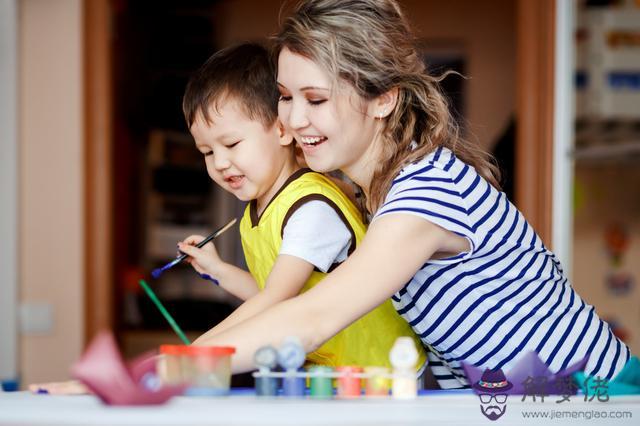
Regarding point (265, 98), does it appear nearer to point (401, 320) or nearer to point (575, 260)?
point (401, 320)

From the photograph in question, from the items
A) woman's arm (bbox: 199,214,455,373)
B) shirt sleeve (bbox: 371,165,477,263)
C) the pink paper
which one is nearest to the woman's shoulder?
shirt sleeve (bbox: 371,165,477,263)

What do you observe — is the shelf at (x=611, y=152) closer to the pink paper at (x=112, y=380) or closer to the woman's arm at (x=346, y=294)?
the woman's arm at (x=346, y=294)

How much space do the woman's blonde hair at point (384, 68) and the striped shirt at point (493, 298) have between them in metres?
0.08

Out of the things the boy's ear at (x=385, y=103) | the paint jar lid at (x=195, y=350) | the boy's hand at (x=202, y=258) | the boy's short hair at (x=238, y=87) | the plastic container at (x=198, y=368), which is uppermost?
the boy's short hair at (x=238, y=87)

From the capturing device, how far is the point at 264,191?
1639 mm

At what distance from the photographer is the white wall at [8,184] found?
294 cm

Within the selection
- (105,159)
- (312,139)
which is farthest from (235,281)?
(105,159)

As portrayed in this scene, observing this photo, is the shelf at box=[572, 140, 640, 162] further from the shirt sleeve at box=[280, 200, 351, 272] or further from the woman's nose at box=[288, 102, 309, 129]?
the woman's nose at box=[288, 102, 309, 129]

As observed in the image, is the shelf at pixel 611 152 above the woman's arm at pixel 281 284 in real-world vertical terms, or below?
above

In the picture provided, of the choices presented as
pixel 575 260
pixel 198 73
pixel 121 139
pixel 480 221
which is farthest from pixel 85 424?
pixel 121 139

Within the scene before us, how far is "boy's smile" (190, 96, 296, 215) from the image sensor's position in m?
1.58

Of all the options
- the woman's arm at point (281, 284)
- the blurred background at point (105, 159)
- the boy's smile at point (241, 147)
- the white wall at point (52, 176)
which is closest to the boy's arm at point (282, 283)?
the woman's arm at point (281, 284)

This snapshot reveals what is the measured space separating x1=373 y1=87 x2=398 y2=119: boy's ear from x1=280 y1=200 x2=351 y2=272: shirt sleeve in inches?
7.2

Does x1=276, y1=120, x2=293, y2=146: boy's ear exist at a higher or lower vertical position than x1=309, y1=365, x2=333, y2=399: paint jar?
higher
